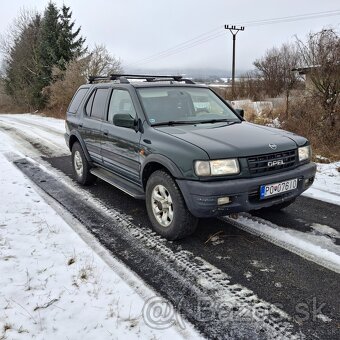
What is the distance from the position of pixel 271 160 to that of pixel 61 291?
2.43 metres

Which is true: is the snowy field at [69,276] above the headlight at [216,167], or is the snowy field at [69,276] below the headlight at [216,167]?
below

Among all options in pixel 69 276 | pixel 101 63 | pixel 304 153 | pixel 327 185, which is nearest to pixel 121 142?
pixel 69 276

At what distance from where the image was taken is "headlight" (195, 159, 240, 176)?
11.4 ft

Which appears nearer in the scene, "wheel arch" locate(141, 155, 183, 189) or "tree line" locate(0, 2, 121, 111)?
"wheel arch" locate(141, 155, 183, 189)

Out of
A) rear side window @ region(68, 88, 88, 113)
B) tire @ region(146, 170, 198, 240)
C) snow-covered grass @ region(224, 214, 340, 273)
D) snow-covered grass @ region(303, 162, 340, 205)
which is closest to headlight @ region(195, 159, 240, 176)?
tire @ region(146, 170, 198, 240)

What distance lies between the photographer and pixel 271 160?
3.74 metres

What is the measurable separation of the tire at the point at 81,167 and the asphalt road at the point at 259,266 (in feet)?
3.14

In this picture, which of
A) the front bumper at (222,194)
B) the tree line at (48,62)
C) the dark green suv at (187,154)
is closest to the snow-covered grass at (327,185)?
the dark green suv at (187,154)

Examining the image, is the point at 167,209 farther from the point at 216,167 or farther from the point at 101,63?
the point at 101,63

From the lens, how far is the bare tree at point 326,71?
8.73 meters

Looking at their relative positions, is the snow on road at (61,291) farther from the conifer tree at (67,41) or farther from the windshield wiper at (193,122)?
the conifer tree at (67,41)

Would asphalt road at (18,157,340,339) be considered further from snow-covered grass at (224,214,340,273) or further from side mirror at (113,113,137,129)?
side mirror at (113,113,137,129)

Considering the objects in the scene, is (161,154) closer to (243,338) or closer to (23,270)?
(23,270)

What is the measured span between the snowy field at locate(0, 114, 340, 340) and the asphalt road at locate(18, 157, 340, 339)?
15 cm
